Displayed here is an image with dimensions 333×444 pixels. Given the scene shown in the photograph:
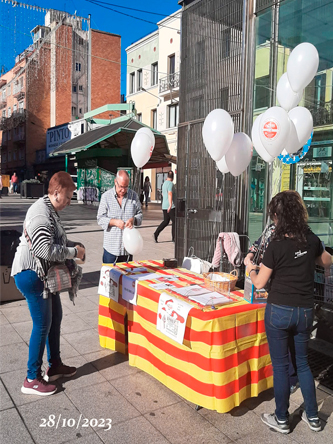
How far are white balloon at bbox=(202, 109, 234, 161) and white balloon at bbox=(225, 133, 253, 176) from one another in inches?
7.0

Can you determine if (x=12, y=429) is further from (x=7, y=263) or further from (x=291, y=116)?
(x=291, y=116)

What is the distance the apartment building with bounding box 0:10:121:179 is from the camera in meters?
37.4

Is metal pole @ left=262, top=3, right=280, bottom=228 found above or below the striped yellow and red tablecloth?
above

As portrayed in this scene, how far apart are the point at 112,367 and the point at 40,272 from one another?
1.25 m

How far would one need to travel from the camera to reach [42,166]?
133 ft

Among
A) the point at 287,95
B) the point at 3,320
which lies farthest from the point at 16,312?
the point at 287,95

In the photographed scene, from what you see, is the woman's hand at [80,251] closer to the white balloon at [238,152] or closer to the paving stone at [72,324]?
the paving stone at [72,324]

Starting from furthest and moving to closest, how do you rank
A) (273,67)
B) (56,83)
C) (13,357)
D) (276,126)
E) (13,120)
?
(13,120)
(56,83)
(273,67)
(13,357)
(276,126)

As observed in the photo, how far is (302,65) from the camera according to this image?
3742 mm

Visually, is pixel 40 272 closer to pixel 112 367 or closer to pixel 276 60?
pixel 112 367

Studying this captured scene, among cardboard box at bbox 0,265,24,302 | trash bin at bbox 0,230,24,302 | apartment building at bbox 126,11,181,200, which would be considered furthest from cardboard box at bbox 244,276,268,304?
apartment building at bbox 126,11,181,200

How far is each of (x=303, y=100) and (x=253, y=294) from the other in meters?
3.41

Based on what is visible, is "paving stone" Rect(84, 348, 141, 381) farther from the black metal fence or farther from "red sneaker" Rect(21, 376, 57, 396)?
the black metal fence

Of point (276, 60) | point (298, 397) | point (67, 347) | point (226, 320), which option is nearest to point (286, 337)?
point (226, 320)
